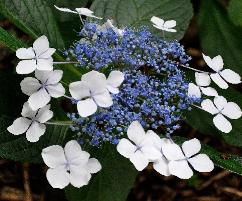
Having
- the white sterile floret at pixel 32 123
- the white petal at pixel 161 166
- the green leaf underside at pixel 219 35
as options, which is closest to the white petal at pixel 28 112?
the white sterile floret at pixel 32 123

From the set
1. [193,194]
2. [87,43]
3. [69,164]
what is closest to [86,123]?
[69,164]

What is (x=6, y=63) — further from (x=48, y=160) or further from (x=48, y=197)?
(x=48, y=160)

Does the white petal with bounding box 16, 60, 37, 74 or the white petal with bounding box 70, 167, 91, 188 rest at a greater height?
the white petal with bounding box 16, 60, 37, 74

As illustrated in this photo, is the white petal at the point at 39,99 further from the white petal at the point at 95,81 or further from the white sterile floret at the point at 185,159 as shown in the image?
the white sterile floret at the point at 185,159

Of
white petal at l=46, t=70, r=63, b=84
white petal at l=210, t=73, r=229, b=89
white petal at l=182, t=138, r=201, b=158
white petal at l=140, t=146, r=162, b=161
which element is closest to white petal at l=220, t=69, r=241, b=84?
white petal at l=210, t=73, r=229, b=89

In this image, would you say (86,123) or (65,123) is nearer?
(86,123)

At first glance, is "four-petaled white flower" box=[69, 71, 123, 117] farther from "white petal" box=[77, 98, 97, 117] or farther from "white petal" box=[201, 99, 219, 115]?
"white petal" box=[201, 99, 219, 115]

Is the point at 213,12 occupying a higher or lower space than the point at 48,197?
higher
